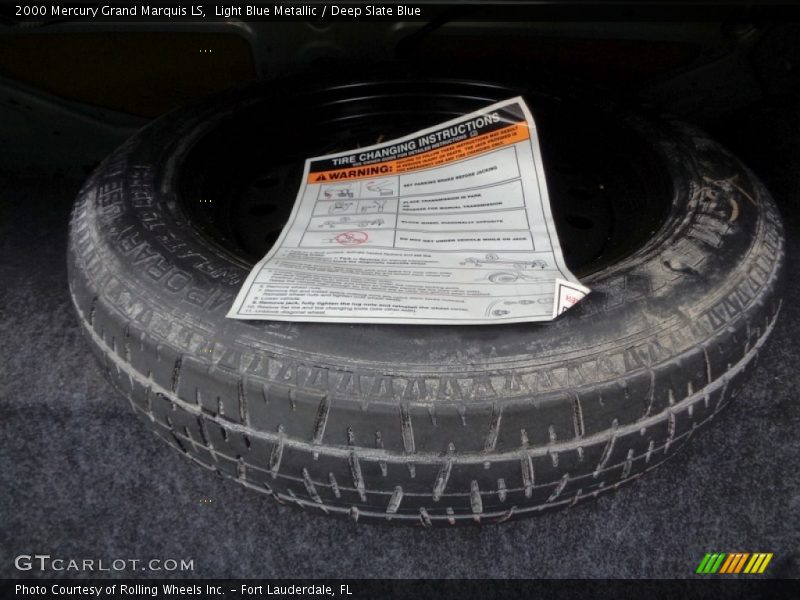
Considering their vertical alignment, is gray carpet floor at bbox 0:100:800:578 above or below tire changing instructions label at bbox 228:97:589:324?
below

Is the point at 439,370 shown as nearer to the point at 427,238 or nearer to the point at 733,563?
the point at 427,238

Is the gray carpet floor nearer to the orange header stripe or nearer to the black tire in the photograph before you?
the black tire

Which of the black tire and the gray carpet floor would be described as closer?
the black tire

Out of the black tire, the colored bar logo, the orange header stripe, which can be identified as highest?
the orange header stripe

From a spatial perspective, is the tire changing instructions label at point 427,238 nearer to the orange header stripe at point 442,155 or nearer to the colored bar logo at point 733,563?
the orange header stripe at point 442,155

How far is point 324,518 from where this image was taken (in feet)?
2.14

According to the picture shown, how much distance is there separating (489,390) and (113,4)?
0.60 metres

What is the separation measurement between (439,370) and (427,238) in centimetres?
18

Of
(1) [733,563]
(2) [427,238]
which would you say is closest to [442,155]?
(2) [427,238]

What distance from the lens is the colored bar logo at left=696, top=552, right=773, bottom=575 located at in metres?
0.61

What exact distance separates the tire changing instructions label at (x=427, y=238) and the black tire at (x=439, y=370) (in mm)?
20

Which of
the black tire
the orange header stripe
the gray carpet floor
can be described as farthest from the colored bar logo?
the orange header stripe

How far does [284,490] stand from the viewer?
1.77ft

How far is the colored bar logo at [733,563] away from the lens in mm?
610
